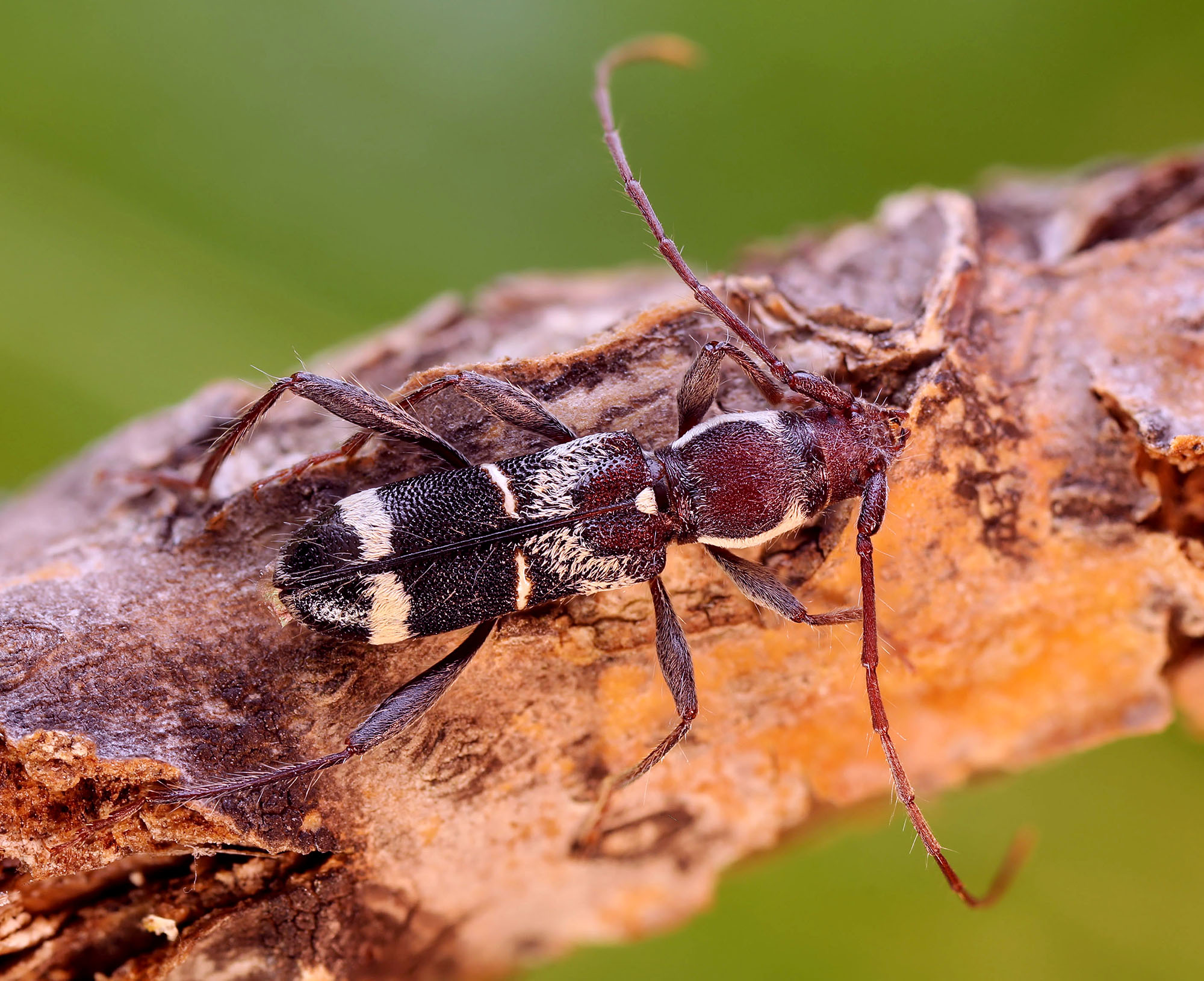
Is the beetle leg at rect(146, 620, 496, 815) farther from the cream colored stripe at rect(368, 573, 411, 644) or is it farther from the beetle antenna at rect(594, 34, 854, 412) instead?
the beetle antenna at rect(594, 34, 854, 412)

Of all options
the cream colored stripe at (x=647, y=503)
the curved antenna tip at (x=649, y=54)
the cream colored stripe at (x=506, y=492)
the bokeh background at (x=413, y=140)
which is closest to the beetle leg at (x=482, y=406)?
the cream colored stripe at (x=506, y=492)

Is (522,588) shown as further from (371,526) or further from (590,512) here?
(371,526)

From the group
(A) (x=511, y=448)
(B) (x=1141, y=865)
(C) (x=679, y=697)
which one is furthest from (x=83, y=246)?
(B) (x=1141, y=865)

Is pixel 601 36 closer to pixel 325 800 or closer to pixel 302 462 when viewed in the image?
pixel 302 462

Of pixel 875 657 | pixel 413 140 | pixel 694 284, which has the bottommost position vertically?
pixel 875 657

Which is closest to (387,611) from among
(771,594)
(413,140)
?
(771,594)

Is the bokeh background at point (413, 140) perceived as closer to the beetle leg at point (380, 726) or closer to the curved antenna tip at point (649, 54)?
the curved antenna tip at point (649, 54)
